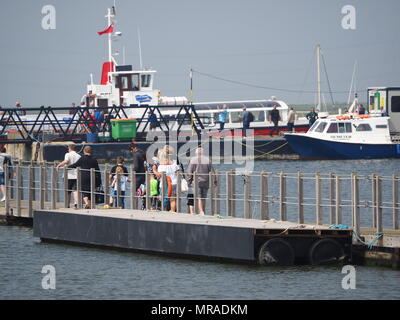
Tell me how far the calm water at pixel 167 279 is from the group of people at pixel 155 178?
1.66 meters

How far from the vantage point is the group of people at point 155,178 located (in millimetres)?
24797

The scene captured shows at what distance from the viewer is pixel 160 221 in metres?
23.0

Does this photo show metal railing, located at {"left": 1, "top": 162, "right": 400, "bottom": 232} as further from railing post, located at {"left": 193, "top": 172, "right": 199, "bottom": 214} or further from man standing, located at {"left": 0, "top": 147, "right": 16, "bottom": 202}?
man standing, located at {"left": 0, "top": 147, "right": 16, "bottom": 202}

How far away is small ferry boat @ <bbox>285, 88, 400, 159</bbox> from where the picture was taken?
55.2m

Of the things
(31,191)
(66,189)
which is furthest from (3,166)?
(66,189)

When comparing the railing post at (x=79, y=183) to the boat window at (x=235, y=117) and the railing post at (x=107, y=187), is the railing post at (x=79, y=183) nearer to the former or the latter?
the railing post at (x=107, y=187)

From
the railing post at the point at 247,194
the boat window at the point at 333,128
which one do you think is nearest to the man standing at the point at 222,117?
the boat window at the point at 333,128

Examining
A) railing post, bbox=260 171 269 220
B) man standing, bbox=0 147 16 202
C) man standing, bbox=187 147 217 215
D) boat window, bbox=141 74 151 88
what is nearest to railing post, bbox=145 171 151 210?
man standing, bbox=187 147 217 215

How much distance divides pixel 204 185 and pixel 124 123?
102ft

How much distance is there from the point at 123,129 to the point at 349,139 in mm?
10451

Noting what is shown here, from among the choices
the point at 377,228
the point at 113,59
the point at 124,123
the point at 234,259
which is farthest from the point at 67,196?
the point at 113,59

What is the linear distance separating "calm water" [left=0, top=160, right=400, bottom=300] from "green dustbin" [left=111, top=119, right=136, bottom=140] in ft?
101
